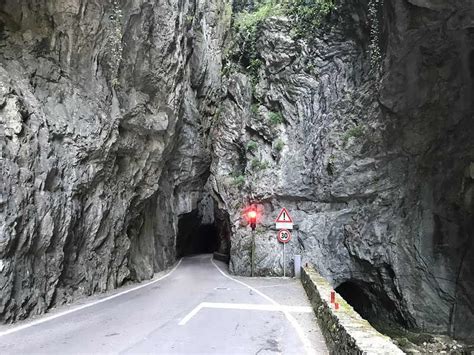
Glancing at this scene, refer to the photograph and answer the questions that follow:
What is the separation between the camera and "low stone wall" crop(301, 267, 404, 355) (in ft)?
15.7

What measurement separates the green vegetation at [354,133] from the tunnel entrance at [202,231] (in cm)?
1458

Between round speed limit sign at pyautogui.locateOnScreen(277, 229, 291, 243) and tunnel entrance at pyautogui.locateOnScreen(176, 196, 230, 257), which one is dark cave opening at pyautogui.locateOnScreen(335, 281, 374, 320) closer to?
round speed limit sign at pyautogui.locateOnScreen(277, 229, 291, 243)

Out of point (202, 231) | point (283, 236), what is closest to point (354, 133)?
point (283, 236)

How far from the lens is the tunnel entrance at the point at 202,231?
1385 inches

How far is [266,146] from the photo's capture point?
22.1m

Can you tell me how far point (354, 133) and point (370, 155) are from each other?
1.29 metres

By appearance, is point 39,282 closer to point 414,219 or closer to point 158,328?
point 158,328

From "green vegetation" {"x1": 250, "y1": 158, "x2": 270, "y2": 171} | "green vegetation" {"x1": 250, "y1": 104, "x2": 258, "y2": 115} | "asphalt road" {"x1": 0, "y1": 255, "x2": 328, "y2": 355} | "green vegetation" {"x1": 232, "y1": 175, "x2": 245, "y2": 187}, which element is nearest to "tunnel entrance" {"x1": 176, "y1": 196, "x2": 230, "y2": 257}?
"green vegetation" {"x1": 232, "y1": 175, "x2": 245, "y2": 187}

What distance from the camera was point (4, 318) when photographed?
27.5ft

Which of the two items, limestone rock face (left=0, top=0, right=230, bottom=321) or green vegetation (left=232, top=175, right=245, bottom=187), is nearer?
limestone rock face (left=0, top=0, right=230, bottom=321)

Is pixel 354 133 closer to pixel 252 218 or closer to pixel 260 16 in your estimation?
A: pixel 252 218

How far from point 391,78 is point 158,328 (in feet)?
41.0

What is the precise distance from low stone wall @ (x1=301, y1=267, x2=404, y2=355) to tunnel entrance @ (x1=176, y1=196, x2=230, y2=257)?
75.6ft

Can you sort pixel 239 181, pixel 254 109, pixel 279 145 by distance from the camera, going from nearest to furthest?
pixel 279 145 < pixel 239 181 < pixel 254 109
